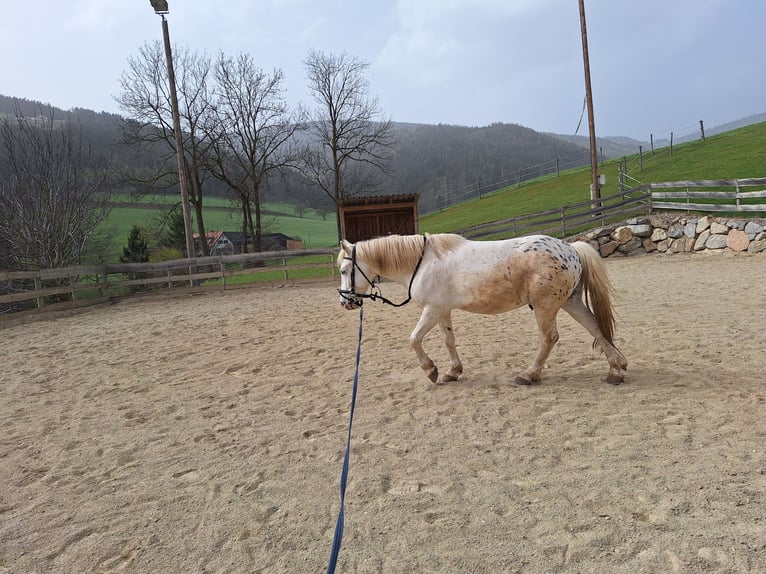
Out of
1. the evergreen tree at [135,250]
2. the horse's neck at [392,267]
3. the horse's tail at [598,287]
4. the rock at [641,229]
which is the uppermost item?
the evergreen tree at [135,250]

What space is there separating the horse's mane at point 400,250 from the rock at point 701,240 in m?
12.7

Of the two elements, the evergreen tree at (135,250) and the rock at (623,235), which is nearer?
the rock at (623,235)

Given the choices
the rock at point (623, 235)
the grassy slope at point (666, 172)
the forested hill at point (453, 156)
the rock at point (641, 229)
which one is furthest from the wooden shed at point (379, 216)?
the forested hill at point (453, 156)

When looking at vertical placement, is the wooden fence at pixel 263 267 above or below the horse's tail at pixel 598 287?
above

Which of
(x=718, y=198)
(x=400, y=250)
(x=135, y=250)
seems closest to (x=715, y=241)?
(x=718, y=198)

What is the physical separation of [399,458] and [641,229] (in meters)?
15.2

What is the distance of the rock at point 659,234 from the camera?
14922 millimetres

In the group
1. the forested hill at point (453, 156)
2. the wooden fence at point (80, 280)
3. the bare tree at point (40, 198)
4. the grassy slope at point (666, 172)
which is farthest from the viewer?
the forested hill at point (453, 156)

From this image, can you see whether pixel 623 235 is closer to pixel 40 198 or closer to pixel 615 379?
pixel 615 379

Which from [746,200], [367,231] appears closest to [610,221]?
[746,200]

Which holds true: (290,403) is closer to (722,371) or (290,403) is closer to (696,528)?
(696,528)

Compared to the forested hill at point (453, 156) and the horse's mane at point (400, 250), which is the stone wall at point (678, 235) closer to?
the horse's mane at point (400, 250)

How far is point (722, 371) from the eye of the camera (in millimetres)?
4469

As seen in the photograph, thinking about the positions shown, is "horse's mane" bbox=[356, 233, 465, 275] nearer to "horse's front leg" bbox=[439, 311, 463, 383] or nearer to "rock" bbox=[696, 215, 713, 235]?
"horse's front leg" bbox=[439, 311, 463, 383]
